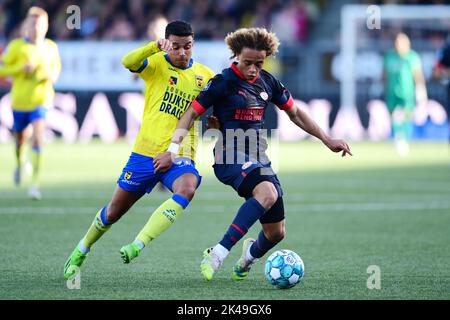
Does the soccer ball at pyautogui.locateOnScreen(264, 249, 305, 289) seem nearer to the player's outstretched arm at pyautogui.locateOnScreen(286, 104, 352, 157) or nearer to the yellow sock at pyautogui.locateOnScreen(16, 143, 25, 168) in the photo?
the player's outstretched arm at pyautogui.locateOnScreen(286, 104, 352, 157)

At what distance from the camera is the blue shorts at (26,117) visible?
14.1m

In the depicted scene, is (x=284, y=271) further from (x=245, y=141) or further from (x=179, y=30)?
(x=179, y=30)

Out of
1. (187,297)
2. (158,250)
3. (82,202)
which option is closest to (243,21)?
(82,202)

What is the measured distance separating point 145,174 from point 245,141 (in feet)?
2.52

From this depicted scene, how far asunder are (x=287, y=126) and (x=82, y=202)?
43.5ft

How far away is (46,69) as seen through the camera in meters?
14.3

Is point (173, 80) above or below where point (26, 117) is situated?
below

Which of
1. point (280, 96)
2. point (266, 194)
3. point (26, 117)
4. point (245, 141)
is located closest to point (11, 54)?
point (26, 117)

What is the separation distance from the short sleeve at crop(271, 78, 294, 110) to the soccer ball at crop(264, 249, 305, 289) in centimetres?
122

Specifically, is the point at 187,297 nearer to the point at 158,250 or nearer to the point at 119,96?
the point at 158,250

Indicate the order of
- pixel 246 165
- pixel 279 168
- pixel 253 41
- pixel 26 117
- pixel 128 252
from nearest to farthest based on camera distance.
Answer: pixel 128 252
pixel 253 41
pixel 246 165
pixel 26 117
pixel 279 168

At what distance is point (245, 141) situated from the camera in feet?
25.6

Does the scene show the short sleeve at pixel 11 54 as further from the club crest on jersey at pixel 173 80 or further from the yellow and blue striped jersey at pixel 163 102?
the club crest on jersey at pixel 173 80
